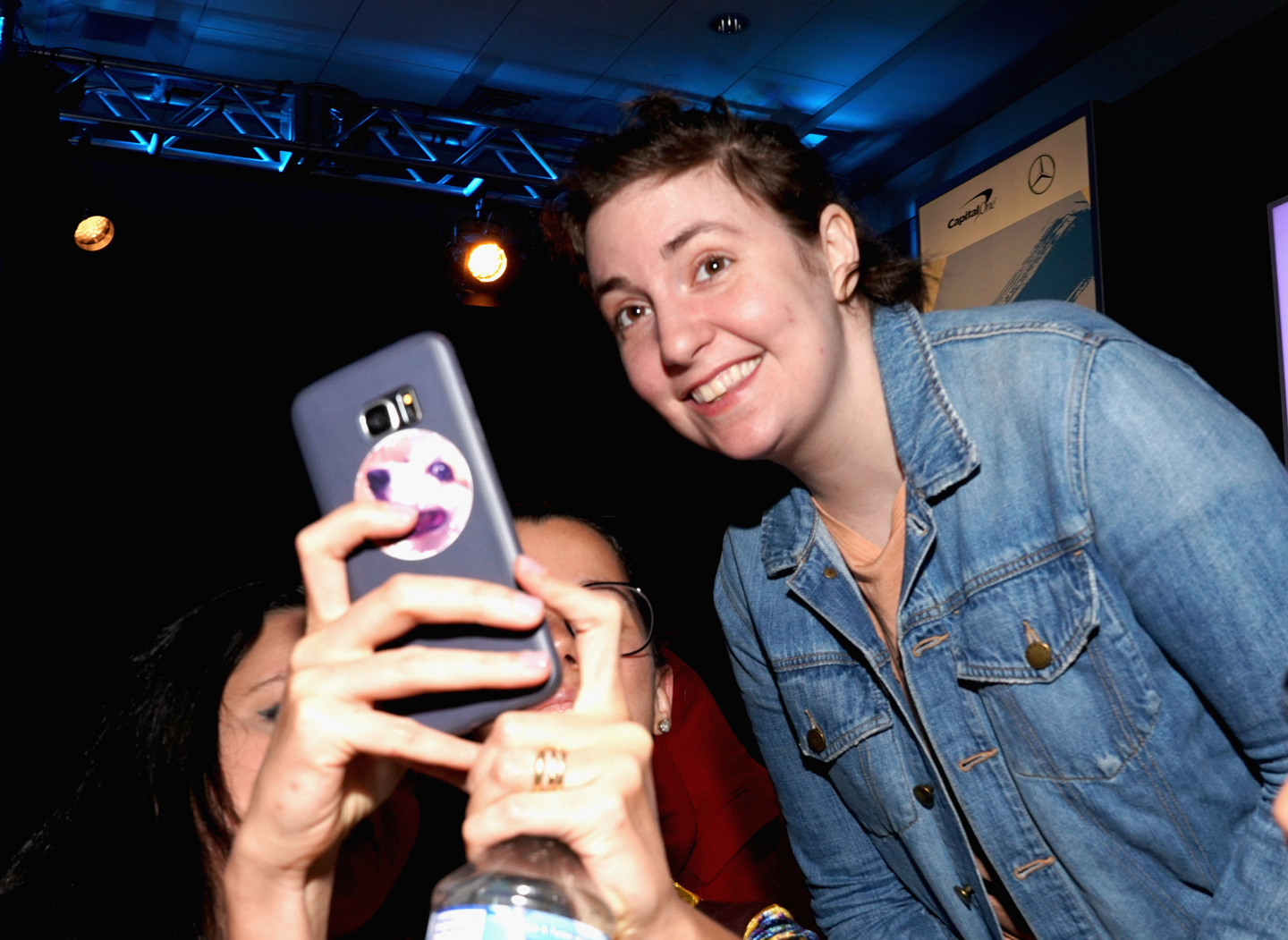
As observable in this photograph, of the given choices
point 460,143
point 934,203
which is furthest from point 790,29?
point 460,143

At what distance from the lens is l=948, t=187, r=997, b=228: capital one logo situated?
420 centimetres

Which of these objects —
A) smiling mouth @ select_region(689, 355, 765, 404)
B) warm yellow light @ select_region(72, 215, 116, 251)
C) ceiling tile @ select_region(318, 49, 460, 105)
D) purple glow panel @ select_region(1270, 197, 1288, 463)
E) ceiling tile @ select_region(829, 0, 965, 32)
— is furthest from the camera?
warm yellow light @ select_region(72, 215, 116, 251)

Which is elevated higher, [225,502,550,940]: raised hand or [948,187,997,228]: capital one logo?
[948,187,997,228]: capital one logo

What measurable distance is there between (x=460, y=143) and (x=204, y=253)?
2.34 metres

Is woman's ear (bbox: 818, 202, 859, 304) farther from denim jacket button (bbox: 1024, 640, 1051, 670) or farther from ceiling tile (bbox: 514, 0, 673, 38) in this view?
ceiling tile (bbox: 514, 0, 673, 38)

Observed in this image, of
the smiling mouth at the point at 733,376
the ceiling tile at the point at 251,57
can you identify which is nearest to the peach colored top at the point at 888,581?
the smiling mouth at the point at 733,376

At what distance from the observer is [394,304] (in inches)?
301

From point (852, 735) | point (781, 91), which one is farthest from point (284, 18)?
point (852, 735)

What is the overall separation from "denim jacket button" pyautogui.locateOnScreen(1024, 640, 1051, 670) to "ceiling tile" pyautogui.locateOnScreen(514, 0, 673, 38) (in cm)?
431

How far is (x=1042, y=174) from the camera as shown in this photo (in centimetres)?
393

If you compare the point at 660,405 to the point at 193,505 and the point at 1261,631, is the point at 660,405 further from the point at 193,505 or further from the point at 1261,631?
the point at 193,505

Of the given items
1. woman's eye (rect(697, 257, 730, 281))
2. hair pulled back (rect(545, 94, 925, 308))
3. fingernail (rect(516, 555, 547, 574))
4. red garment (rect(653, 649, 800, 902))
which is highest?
hair pulled back (rect(545, 94, 925, 308))

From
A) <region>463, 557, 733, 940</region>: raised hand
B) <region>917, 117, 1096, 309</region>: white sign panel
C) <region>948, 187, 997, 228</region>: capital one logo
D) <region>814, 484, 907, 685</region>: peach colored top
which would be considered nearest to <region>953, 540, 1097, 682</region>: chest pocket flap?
<region>814, 484, 907, 685</region>: peach colored top

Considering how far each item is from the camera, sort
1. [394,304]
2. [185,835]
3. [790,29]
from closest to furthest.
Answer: [185,835]
[790,29]
[394,304]
